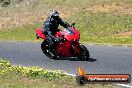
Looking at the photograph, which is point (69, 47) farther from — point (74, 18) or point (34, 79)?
point (74, 18)

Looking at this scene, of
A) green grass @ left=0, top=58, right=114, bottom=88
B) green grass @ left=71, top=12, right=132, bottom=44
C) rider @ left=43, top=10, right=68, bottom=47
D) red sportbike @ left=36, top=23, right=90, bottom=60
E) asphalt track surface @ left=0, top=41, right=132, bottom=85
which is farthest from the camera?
green grass @ left=71, top=12, right=132, bottom=44

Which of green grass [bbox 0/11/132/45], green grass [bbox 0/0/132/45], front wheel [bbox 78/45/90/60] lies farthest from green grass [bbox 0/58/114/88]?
green grass [bbox 0/11/132/45]

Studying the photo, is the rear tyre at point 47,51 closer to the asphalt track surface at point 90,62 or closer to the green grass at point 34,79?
the asphalt track surface at point 90,62

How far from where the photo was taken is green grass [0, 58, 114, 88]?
11.1 meters

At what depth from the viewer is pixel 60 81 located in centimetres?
1170

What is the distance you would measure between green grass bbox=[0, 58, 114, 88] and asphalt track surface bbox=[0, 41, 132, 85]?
1677mm

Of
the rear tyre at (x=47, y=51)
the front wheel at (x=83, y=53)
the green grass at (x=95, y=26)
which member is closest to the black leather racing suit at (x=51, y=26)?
the rear tyre at (x=47, y=51)

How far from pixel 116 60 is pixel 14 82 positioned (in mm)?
6013

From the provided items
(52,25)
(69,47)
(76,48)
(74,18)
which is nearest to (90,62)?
(76,48)

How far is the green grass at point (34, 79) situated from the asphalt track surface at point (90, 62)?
66.0 inches

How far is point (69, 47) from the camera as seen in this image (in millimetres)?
17391

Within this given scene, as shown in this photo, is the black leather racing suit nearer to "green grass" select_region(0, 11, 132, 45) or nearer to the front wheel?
the front wheel

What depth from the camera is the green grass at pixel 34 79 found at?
436 inches

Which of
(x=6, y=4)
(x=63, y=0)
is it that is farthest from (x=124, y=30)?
(x=6, y=4)
